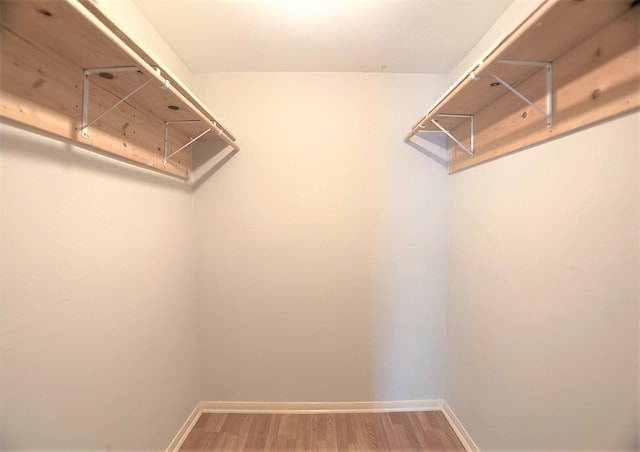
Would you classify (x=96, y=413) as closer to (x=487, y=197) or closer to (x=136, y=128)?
(x=136, y=128)

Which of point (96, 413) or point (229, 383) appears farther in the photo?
point (229, 383)

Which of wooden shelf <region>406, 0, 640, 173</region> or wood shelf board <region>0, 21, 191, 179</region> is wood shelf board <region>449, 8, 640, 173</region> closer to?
wooden shelf <region>406, 0, 640, 173</region>

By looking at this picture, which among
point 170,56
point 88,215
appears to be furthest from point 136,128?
point 170,56

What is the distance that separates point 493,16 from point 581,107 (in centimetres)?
84

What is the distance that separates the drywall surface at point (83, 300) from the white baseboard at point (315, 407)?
40cm

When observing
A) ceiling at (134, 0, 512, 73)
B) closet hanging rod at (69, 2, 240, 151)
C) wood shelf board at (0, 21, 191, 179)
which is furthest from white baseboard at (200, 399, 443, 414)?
ceiling at (134, 0, 512, 73)

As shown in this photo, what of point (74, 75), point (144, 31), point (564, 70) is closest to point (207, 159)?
point (144, 31)

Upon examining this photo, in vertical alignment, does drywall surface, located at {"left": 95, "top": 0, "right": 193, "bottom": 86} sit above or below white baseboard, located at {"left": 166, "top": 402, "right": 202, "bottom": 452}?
above

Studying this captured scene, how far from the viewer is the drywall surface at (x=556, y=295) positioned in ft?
2.60

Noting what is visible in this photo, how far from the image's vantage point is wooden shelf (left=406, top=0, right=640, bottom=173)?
30.0 inches

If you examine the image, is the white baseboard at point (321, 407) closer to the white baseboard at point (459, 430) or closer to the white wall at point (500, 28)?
the white baseboard at point (459, 430)

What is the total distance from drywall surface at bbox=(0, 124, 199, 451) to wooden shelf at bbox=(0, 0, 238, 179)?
0.28 ft

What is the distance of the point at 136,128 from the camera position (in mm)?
1274

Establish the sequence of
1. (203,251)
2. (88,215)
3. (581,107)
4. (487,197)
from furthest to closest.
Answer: (203,251) < (487,197) < (88,215) < (581,107)
